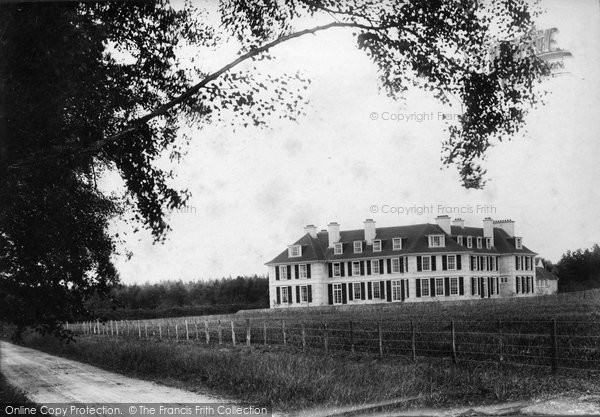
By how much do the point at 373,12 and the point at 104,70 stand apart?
3411 mm

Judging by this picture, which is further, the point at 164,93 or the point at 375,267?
the point at 375,267

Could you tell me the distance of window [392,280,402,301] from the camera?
128ft

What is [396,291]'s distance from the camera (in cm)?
3938

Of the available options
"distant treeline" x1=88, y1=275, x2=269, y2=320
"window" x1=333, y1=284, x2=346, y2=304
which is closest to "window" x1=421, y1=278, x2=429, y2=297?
"window" x1=333, y1=284, x2=346, y2=304

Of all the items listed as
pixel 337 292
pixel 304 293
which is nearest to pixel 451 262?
pixel 337 292

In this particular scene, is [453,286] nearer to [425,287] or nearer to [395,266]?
[425,287]

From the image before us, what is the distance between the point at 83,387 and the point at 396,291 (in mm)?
30396

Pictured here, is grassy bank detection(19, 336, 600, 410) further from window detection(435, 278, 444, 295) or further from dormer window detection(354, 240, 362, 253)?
window detection(435, 278, 444, 295)

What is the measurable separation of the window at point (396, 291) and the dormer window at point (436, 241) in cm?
495

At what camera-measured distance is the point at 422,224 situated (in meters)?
37.6

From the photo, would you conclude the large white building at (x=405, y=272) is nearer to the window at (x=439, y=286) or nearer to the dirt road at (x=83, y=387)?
the window at (x=439, y=286)

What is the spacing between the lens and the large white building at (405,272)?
32.2 meters

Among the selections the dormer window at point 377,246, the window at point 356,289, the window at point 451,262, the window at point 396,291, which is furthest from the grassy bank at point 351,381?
the window at point 396,291

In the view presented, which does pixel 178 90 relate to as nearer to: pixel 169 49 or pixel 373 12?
pixel 169 49
